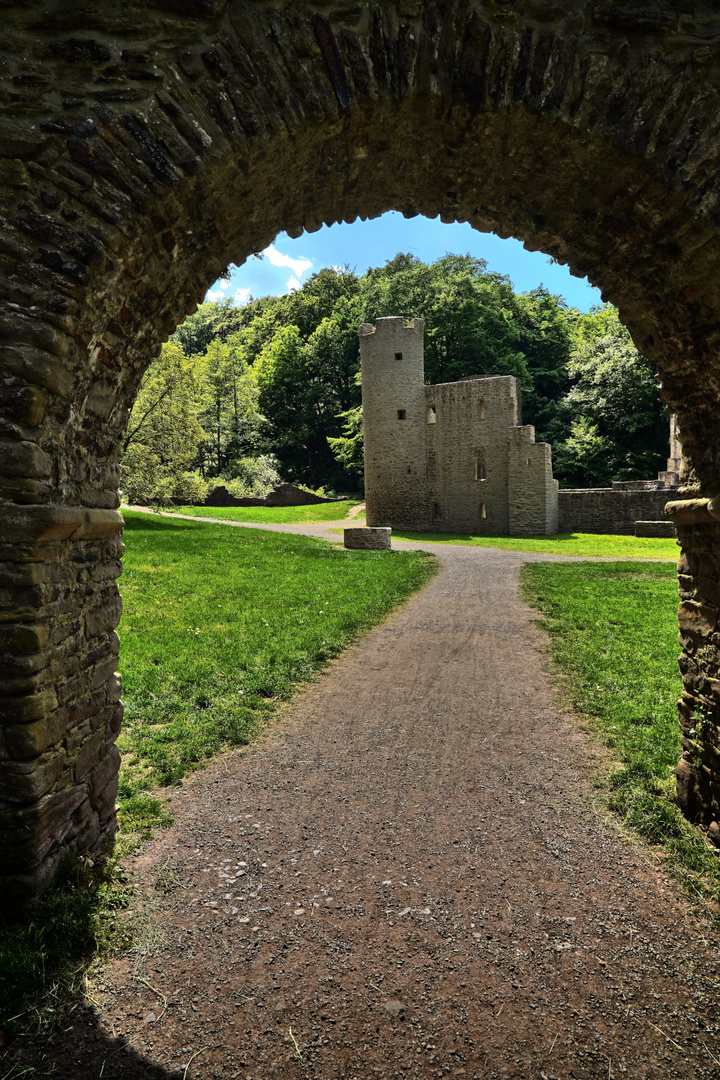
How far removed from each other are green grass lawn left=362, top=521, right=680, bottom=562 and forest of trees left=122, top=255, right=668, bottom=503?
329 inches

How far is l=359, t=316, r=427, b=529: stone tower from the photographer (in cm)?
3134

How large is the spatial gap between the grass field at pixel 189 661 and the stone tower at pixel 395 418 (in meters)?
15.2

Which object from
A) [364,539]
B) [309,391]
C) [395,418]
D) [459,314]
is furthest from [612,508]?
[309,391]

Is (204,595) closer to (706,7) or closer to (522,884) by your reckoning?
(522,884)

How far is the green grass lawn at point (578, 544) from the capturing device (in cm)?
2012

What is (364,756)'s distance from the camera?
5.20 meters

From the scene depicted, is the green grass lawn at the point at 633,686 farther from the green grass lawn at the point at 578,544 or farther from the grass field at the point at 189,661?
the green grass lawn at the point at 578,544

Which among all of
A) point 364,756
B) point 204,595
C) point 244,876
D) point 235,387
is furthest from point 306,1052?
point 235,387

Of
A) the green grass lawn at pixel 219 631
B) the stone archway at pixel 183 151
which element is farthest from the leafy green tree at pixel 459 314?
the stone archway at pixel 183 151

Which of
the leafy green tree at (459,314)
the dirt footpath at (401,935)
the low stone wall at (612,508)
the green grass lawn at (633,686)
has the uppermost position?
the leafy green tree at (459,314)

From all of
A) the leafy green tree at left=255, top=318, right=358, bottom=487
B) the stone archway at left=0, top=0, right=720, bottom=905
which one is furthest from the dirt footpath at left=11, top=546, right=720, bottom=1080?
the leafy green tree at left=255, top=318, right=358, bottom=487

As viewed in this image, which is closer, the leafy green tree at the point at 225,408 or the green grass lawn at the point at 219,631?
the green grass lawn at the point at 219,631

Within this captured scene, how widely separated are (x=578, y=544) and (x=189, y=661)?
19.5m

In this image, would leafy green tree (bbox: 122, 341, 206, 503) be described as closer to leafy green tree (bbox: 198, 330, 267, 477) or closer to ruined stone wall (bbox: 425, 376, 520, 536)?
leafy green tree (bbox: 198, 330, 267, 477)
